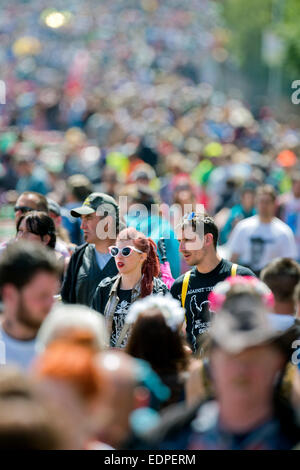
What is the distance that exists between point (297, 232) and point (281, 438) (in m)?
6.85

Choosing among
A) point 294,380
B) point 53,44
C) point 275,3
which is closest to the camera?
point 294,380

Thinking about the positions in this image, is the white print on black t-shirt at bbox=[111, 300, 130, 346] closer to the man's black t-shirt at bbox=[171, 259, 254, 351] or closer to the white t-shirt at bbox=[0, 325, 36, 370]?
the man's black t-shirt at bbox=[171, 259, 254, 351]

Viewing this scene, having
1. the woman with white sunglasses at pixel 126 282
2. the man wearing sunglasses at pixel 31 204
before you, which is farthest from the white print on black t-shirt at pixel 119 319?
the man wearing sunglasses at pixel 31 204

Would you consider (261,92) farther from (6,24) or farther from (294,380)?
(294,380)

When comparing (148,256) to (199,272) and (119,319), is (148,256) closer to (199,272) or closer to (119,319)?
(199,272)

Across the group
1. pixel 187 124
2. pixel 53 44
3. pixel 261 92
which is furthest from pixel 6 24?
pixel 187 124

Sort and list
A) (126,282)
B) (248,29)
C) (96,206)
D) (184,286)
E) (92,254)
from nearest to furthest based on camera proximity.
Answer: (126,282) → (184,286) → (92,254) → (96,206) → (248,29)

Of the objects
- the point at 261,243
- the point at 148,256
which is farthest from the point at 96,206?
the point at 261,243

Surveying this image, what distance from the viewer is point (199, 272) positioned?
6020mm

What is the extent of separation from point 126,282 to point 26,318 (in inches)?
66.9

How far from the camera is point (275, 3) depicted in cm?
3450

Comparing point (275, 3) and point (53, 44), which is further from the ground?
point (53, 44)

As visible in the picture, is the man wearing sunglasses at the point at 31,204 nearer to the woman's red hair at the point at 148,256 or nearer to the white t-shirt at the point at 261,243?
the woman's red hair at the point at 148,256

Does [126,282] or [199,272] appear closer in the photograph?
[126,282]
